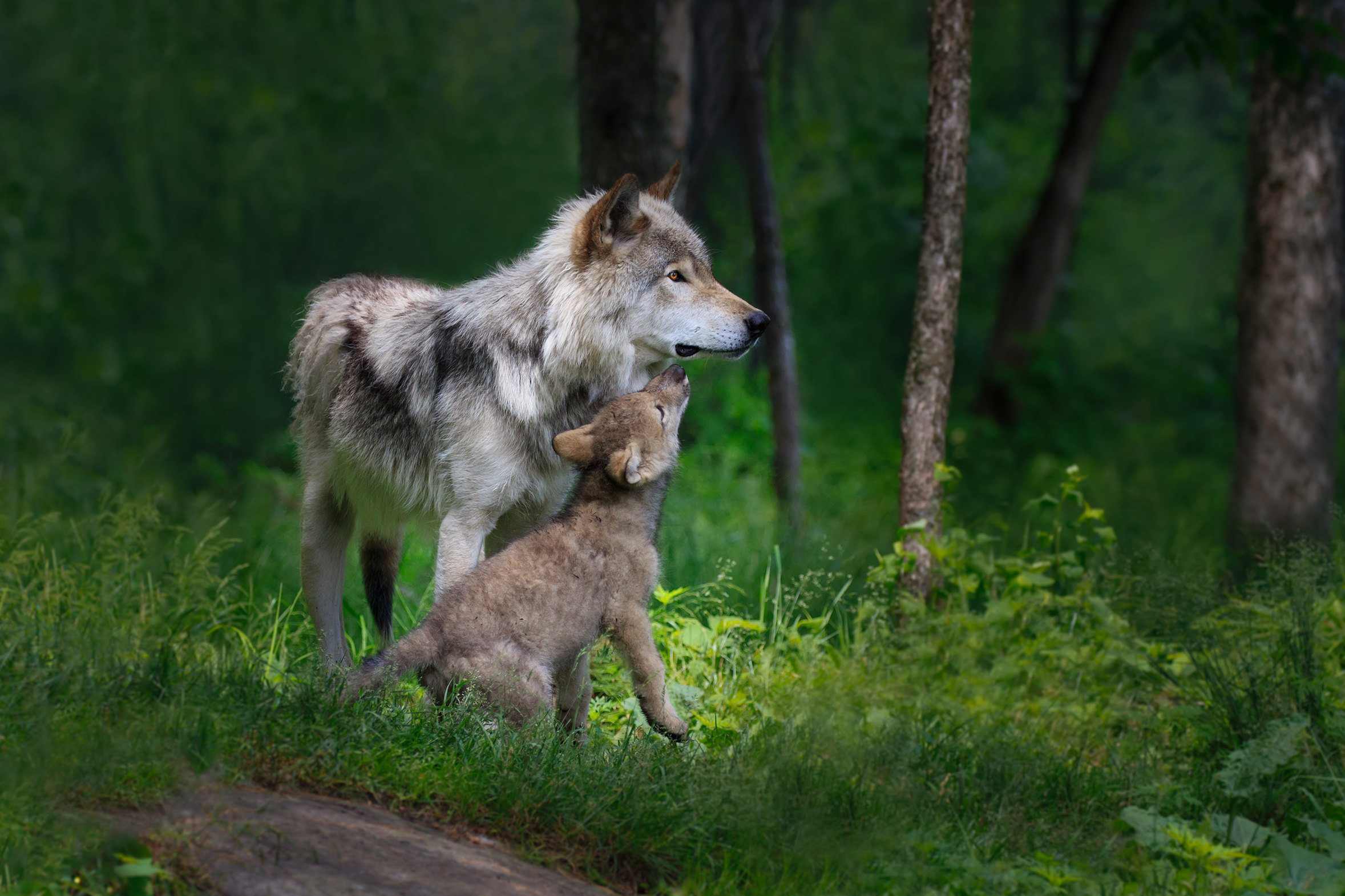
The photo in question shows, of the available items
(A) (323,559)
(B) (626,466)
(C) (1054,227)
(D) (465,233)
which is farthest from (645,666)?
(D) (465,233)

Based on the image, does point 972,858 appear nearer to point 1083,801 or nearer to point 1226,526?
point 1083,801

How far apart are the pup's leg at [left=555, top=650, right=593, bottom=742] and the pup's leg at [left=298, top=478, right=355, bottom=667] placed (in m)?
1.55

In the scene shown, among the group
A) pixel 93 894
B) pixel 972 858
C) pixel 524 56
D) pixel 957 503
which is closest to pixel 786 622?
pixel 972 858

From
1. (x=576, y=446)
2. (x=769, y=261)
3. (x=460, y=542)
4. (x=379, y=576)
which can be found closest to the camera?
(x=576, y=446)

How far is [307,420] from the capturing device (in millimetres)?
5527

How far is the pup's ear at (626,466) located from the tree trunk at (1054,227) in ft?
31.8

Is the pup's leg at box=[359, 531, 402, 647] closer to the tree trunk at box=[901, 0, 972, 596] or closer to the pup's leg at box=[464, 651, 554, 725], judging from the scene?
the pup's leg at box=[464, 651, 554, 725]

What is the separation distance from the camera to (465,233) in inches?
559

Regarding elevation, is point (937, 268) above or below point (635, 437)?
above

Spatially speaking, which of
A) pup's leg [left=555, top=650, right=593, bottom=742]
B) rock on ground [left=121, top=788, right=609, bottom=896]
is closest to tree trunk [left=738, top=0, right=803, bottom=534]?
pup's leg [left=555, top=650, right=593, bottom=742]

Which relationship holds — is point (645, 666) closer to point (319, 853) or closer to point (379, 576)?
point (319, 853)

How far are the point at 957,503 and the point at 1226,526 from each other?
7.73 ft

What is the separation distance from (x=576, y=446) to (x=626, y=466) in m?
0.21

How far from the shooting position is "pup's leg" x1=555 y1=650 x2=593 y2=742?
166 inches
